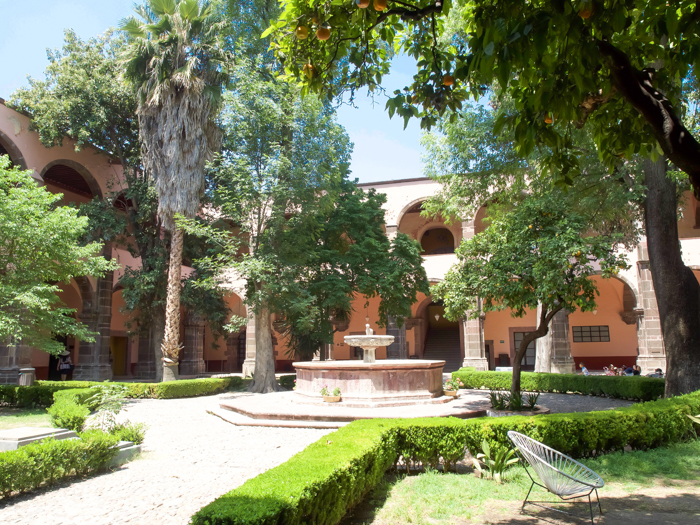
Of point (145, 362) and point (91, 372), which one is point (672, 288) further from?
point (145, 362)

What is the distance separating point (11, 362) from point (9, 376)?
424 millimetres

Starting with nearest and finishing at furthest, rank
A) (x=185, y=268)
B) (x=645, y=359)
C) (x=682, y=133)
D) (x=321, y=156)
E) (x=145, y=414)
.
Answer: (x=682, y=133), (x=145, y=414), (x=321, y=156), (x=645, y=359), (x=185, y=268)

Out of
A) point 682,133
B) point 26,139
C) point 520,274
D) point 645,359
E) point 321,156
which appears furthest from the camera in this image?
point 645,359

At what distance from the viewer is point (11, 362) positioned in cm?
1555

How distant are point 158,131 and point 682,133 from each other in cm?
1517

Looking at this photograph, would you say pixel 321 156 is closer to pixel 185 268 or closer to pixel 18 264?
pixel 18 264

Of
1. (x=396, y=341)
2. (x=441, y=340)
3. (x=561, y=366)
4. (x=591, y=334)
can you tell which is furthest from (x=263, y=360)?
(x=591, y=334)

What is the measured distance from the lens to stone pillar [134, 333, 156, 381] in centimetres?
2162

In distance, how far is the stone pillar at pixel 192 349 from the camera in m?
22.3

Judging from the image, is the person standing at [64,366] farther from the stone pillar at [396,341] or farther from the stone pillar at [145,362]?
the stone pillar at [396,341]

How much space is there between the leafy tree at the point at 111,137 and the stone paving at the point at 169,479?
797 cm

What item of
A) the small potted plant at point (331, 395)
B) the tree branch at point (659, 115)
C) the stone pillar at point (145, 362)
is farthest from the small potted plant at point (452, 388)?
the stone pillar at point (145, 362)

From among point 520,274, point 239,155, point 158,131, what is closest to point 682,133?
point 520,274

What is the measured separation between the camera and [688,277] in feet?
29.7
